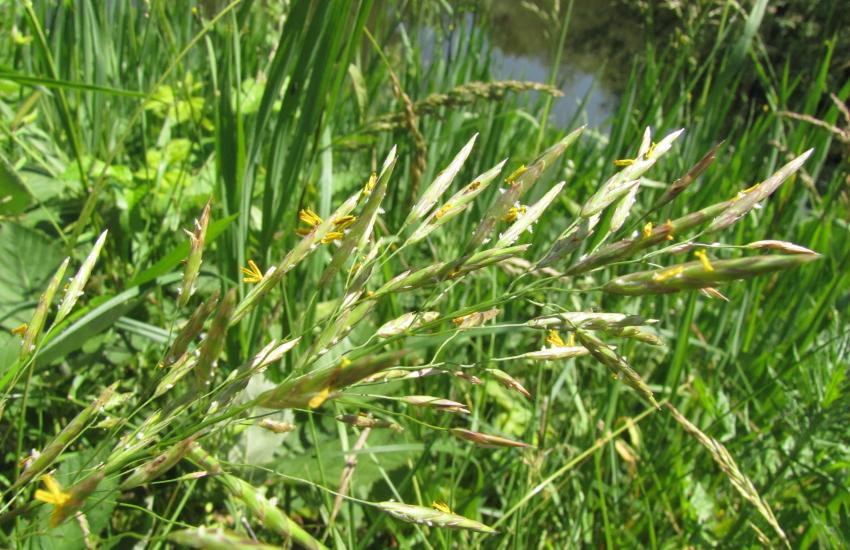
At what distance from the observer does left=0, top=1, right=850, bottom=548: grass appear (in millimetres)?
628

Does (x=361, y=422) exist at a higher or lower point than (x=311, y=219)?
lower

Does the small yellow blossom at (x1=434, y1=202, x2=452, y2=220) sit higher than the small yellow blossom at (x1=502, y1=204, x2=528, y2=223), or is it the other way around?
the small yellow blossom at (x1=434, y1=202, x2=452, y2=220)

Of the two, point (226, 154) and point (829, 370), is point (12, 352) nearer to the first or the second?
point (226, 154)

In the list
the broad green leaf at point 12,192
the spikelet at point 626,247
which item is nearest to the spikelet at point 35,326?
the spikelet at point 626,247

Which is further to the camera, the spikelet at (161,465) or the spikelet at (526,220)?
the spikelet at (526,220)

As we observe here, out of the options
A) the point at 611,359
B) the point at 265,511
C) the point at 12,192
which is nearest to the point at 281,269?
the point at 265,511

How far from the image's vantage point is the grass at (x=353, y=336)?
2.06ft

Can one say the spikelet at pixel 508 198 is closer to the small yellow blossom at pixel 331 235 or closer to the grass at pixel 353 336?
the grass at pixel 353 336

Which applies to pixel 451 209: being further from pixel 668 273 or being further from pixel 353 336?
pixel 353 336

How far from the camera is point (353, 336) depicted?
1.57 metres

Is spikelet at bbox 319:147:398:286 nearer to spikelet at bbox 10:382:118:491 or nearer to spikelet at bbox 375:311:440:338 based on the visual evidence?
spikelet at bbox 375:311:440:338

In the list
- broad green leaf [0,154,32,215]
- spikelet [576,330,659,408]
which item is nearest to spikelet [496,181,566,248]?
spikelet [576,330,659,408]

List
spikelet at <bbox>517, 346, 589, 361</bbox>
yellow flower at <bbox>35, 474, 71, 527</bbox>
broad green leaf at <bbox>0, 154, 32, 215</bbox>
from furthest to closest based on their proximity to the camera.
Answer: broad green leaf at <bbox>0, 154, 32, 215</bbox> → spikelet at <bbox>517, 346, 589, 361</bbox> → yellow flower at <bbox>35, 474, 71, 527</bbox>

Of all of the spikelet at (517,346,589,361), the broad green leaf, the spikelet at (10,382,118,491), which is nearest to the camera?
the spikelet at (10,382,118,491)
